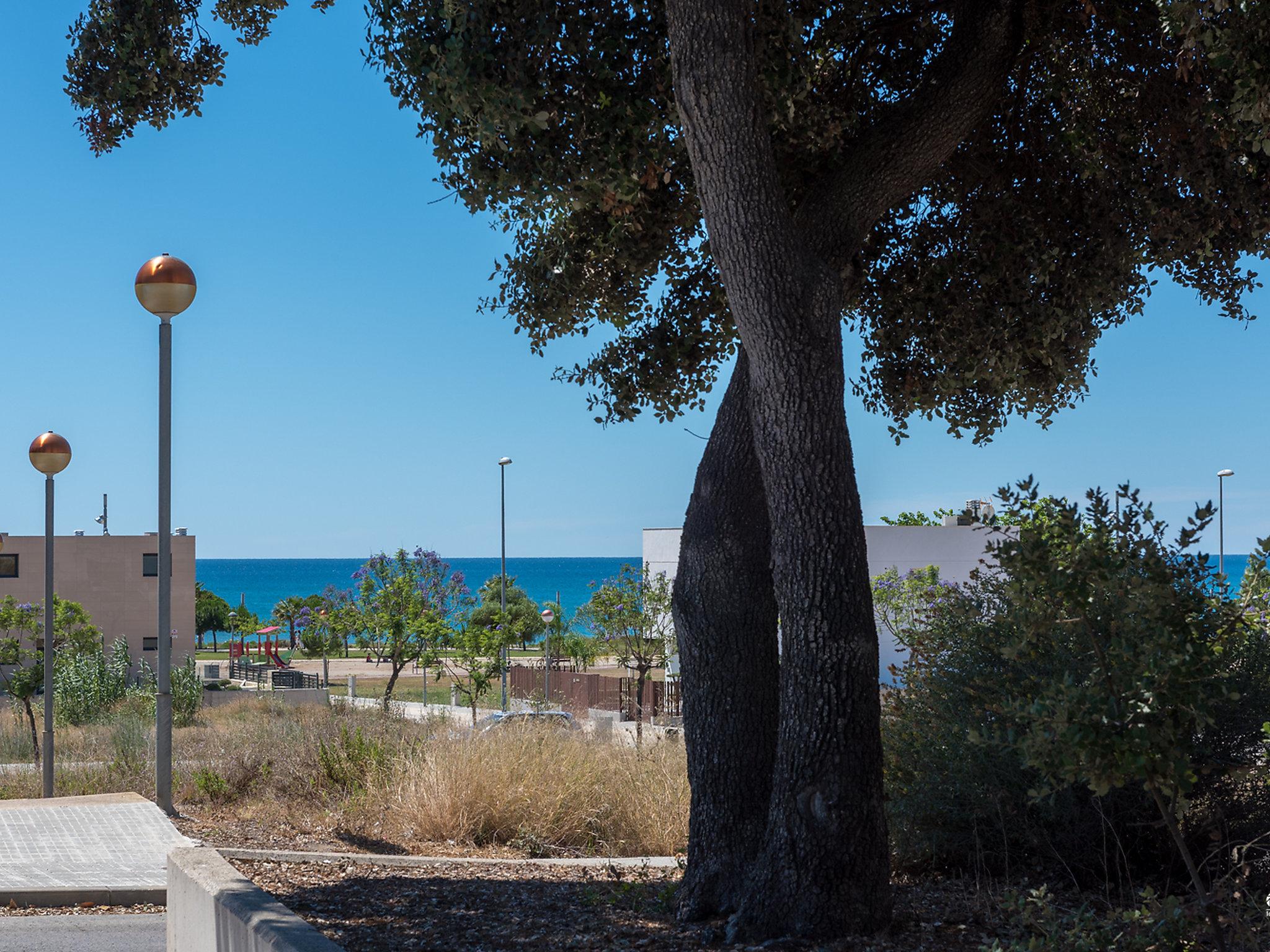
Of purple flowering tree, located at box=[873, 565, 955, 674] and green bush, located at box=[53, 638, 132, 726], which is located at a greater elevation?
purple flowering tree, located at box=[873, 565, 955, 674]

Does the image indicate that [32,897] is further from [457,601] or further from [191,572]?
[191,572]

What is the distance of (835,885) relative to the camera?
15.6 ft

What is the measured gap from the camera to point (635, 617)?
97.0ft

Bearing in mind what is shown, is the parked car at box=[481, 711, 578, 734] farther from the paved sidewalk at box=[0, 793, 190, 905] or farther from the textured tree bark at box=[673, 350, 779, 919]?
the textured tree bark at box=[673, 350, 779, 919]

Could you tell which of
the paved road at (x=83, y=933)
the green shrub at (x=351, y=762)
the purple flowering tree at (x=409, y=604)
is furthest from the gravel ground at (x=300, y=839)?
the purple flowering tree at (x=409, y=604)

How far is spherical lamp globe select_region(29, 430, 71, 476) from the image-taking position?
41.6 ft

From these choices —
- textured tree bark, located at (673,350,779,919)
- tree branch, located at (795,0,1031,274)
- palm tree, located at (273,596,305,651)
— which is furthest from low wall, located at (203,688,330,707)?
palm tree, located at (273,596,305,651)

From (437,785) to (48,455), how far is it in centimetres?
671

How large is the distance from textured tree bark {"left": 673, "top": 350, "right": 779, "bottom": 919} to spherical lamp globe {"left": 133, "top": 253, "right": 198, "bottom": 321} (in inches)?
226

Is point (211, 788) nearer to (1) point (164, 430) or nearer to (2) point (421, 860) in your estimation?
(1) point (164, 430)

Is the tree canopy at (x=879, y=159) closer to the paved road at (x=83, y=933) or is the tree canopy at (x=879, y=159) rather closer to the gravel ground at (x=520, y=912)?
the gravel ground at (x=520, y=912)

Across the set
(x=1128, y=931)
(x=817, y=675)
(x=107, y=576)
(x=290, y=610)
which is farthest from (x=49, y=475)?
(x=290, y=610)

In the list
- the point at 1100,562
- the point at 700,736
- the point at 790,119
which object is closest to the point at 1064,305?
the point at 790,119

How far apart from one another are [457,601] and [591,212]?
16.8m
